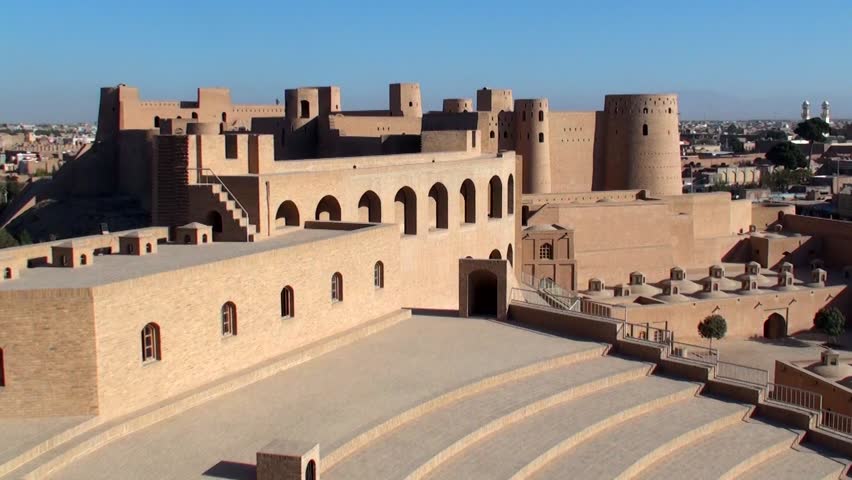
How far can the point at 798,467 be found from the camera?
1325 cm

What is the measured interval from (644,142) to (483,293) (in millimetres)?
22272

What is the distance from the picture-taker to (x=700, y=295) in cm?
2914

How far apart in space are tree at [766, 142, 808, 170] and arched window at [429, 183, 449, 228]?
184ft

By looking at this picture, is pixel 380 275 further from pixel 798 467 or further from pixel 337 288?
pixel 798 467

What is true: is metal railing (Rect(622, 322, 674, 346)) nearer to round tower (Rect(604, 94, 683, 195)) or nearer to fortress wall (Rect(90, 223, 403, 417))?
fortress wall (Rect(90, 223, 403, 417))

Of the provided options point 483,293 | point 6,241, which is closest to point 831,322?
point 483,293

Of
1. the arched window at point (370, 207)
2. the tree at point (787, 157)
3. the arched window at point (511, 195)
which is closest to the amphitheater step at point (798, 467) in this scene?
the arched window at point (370, 207)

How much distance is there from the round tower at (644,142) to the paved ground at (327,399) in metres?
23.9

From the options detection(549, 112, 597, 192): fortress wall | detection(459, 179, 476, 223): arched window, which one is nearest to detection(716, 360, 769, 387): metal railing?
detection(459, 179, 476, 223): arched window

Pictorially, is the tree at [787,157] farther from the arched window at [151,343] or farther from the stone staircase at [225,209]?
the arched window at [151,343]

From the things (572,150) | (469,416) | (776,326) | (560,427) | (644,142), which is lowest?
(776,326)

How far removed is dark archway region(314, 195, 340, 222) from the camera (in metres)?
19.5

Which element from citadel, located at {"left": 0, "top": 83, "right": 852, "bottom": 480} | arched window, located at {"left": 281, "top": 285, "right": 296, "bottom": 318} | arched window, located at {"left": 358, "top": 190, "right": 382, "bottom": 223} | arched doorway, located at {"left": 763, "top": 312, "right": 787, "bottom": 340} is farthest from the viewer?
arched doorway, located at {"left": 763, "top": 312, "right": 787, "bottom": 340}

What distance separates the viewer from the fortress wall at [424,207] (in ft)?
60.7
